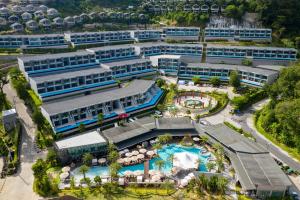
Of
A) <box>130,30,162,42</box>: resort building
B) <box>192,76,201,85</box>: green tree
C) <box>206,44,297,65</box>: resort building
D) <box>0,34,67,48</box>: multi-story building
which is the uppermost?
<box>130,30,162,42</box>: resort building

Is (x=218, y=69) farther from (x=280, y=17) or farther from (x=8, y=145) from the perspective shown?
(x=8, y=145)

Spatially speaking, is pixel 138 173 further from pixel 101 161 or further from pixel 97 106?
pixel 97 106

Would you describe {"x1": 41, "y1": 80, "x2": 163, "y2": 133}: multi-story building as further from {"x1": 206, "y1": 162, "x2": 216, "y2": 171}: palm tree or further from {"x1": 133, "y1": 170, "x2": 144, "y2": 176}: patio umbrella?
{"x1": 206, "y1": 162, "x2": 216, "y2": 171}: palm tree

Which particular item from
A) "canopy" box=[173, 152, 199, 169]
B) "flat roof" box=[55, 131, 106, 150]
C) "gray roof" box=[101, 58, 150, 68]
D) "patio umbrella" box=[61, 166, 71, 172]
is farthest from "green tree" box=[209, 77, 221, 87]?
"patio umbrella" box=[61, 166, 71, 172]

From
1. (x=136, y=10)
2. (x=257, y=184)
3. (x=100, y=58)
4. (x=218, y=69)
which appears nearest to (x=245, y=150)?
(x=257, y=184)

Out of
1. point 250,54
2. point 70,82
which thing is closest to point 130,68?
point 70,82

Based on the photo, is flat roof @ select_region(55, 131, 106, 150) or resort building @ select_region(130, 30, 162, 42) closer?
flat roof @ select_region(55, 131, 106, 150)
